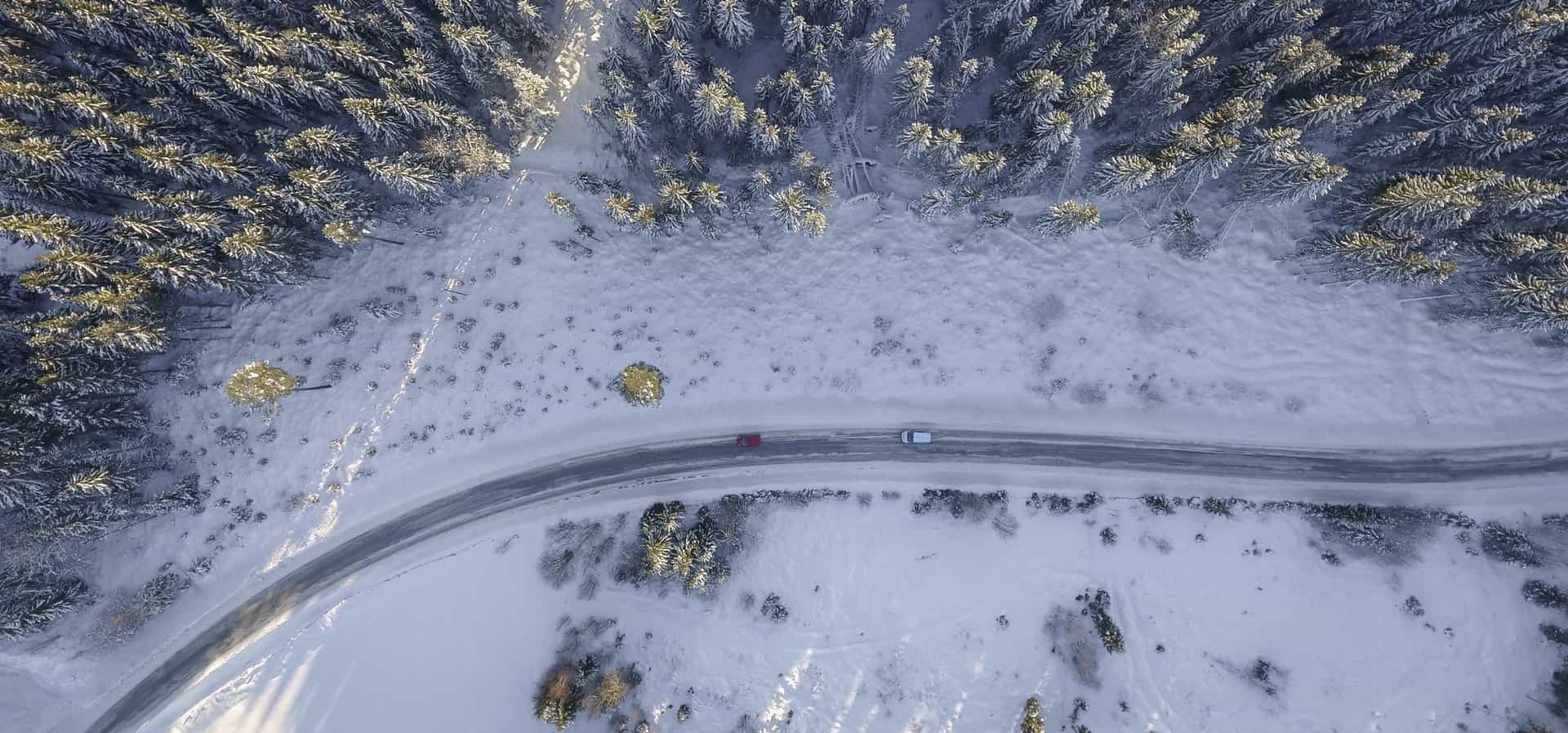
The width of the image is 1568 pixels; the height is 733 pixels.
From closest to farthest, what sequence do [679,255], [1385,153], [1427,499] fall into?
1. [1385,153]
2. [1427,499]
3. [679,255]

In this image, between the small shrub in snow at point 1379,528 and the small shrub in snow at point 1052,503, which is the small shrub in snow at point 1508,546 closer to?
the small shrub in snow at point 1379,528

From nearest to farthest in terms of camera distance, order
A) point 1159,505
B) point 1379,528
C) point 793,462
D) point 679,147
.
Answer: point 1379,528
point 1159,505
point 793,462
point 679,147

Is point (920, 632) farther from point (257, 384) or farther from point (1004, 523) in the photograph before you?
point (257, 384)

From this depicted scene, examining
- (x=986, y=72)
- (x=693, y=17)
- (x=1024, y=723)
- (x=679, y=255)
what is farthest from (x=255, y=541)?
(x=986, y=72)

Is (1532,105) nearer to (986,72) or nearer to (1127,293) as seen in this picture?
(1127,293)

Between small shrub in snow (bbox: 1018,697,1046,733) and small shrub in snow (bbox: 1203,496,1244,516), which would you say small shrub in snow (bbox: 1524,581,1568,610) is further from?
small shrub in snow (bbox: 1018,697,1046,733)

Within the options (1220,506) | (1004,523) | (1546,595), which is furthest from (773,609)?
(1546,595)

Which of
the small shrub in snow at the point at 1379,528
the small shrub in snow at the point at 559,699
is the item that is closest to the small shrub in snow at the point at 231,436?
the small shrub in snow at the point at 559,699
